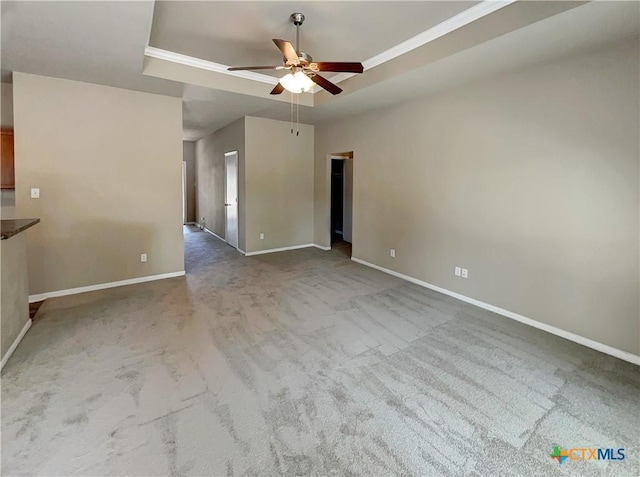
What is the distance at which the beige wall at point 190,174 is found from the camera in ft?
31.7

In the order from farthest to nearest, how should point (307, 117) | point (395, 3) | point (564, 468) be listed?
point (307, 117)
point (395, 3)
point (564, 468)

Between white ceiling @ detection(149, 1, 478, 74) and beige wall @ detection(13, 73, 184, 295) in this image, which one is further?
beige wall @ detection(13, 73, 184, 295)

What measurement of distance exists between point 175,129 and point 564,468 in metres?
5.29

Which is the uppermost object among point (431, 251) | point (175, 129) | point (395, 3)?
point (395, 3)

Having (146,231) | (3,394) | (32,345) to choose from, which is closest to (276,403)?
(3,394)

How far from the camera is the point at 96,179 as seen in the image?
4.04 m

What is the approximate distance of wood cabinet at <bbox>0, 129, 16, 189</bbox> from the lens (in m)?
4.11

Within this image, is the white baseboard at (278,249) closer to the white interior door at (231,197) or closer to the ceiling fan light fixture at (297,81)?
the white interior door at (231,197)

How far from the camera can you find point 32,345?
2.66 m

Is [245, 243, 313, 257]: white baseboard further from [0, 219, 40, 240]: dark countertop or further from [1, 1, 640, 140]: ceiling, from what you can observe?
[0, 219, 40, 240]: dark countertop

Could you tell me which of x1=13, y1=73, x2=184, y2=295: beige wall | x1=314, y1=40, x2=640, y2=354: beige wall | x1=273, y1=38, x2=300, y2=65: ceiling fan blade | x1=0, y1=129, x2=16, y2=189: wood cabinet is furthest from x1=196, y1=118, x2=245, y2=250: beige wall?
x1=273, y1=38, x2=300, y2=65: ceiling fan blade

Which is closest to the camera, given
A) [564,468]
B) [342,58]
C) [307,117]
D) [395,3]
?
[564,468]

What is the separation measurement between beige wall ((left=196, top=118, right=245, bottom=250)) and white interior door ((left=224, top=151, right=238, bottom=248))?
0.19 metres

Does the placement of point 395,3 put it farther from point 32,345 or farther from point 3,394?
point 32,345
